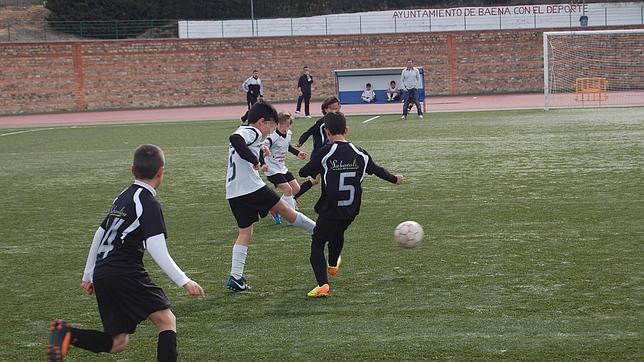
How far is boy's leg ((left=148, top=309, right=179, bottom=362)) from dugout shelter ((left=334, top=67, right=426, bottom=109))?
109 feet

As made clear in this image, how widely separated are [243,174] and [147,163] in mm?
2696

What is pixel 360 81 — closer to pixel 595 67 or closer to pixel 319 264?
pixel 595 67

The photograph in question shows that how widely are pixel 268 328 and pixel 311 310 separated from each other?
58 centimetres

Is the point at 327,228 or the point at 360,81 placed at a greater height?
the point at 360,81

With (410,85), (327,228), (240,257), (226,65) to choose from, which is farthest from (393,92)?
(327,228)

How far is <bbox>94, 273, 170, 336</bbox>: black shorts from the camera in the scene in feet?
17.4

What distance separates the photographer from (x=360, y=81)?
127 feet

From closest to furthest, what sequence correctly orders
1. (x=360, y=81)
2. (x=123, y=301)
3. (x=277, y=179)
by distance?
(x=123, y=301), (x=277, y=179), (x=360, y=81)

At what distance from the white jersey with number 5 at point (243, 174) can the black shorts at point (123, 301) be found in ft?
9.03

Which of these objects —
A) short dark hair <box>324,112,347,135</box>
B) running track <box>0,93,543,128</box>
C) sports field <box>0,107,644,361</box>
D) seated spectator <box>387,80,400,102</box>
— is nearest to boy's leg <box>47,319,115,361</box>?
sports field <box>0,107,644,361</box>

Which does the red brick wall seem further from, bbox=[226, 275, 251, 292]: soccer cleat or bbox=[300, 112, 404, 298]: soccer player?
bbox=[300, 112, 404, 298]: soccer player

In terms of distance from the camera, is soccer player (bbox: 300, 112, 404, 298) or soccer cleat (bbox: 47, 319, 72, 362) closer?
soccer cleat (bbox: 47, 319, 72, 362)

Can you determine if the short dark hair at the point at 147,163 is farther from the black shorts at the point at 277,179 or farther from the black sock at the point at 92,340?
the black shorts at the point at 277,179

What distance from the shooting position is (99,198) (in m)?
14.0
